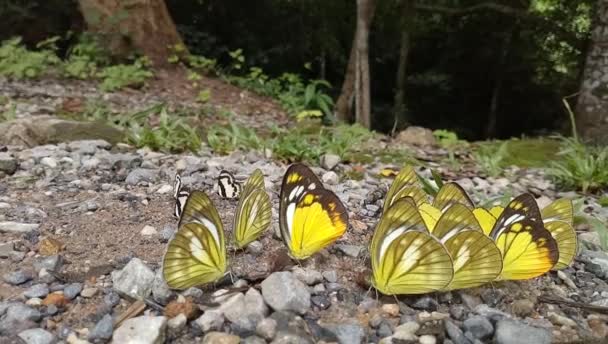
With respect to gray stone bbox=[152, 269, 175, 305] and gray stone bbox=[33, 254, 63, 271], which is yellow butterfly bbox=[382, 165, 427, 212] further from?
gray stone bbox=[33, 254, 63, 271]

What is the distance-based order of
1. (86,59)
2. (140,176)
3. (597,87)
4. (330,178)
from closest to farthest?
(140,176)
(330,178)
(597,87)
(86,59)

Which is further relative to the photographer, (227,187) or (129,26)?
(129,26)

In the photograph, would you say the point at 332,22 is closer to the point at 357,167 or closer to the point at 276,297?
the point at 357,167

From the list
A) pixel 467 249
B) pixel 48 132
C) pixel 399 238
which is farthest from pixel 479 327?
pixel 48 132

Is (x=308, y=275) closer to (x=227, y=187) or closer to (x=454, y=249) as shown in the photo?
(x=454, y=249)

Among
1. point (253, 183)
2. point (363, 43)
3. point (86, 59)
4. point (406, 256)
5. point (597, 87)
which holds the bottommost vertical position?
point (406, 256)

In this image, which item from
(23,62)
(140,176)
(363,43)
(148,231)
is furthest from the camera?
(23,62)

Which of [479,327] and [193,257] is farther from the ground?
[193,257]

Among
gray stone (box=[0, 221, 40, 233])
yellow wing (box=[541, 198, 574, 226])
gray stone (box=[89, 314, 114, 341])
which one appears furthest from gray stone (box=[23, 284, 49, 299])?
yellow wing (box=[541, 198, 574, 226])
